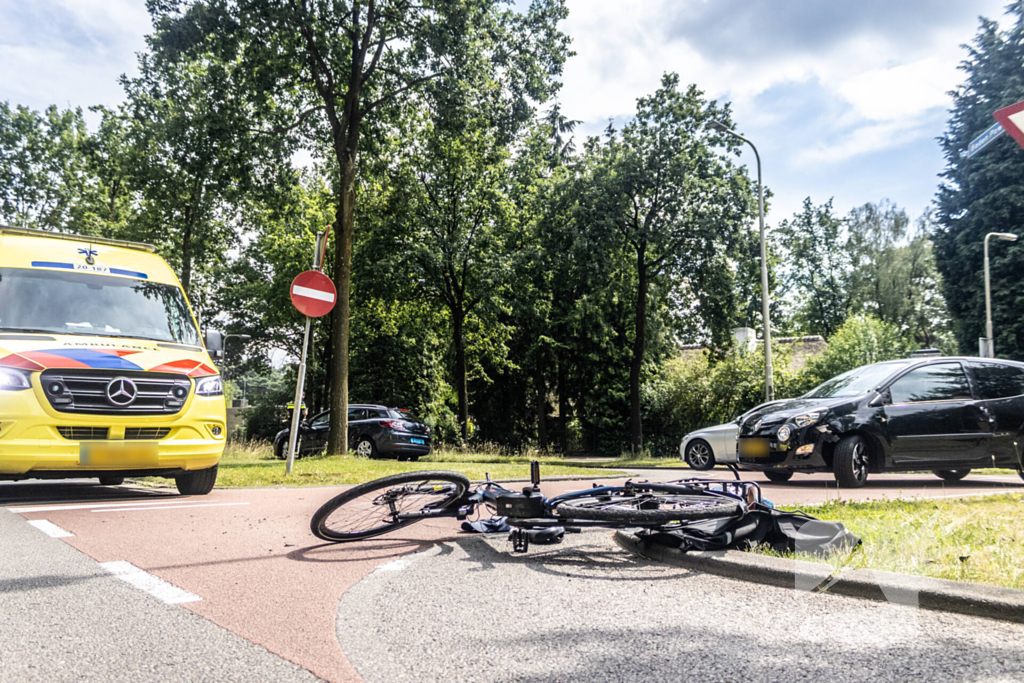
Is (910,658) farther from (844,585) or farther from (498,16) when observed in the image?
(498,16)

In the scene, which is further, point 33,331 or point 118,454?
point 33,331

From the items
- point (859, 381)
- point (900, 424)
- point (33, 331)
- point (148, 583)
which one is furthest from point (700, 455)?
point (148, 583)

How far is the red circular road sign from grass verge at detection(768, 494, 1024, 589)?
7.87 metres

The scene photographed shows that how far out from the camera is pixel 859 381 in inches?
391

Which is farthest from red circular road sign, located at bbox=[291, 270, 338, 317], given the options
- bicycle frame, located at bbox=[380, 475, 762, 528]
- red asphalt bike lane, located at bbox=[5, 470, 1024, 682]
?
bicycle frame, located at bbox=[380, 475, 762, 528]

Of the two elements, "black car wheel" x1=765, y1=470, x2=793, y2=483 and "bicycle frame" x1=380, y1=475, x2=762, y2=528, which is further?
"black car wheel" x1=765, y1=470, x2=793, y2=483

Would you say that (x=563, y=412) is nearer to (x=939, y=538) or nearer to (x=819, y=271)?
(x=939, y=538)

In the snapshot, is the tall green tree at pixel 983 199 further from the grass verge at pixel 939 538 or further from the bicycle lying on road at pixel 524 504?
the bicycle lying on road at pixel 524 504

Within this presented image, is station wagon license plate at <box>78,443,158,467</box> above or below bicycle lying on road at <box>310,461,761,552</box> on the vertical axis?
above

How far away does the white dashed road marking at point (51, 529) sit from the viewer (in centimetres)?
554

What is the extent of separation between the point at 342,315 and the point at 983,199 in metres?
32.1

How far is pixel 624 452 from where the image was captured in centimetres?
3097

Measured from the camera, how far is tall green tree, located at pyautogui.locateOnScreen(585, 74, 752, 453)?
2502 cm

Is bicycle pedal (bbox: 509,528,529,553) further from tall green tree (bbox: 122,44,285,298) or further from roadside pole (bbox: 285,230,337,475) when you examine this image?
tall green tree (bbox: 122,44,285,298)
